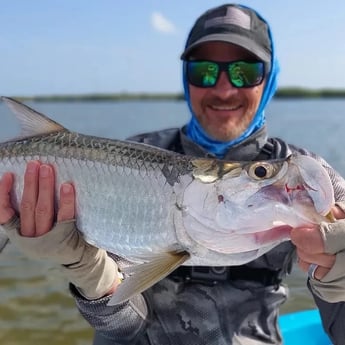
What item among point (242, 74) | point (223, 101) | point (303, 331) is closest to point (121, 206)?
point (223, 101)

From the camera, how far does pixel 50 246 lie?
2.29 meters

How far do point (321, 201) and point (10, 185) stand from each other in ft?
4.16

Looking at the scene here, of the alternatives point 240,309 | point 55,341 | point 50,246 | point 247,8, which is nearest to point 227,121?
point 247,8

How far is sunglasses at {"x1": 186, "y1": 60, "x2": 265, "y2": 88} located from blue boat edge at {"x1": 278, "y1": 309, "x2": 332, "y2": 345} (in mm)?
1916

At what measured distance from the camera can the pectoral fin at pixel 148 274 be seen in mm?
1998

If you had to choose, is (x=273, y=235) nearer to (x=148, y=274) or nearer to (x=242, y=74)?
(x=148, y=274)

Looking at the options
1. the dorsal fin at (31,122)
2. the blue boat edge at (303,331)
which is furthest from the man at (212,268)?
the blue boat edge at (303,331)

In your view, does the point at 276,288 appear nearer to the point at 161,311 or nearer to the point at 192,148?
the point at 161,311

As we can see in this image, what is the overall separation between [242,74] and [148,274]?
1466 millimetres

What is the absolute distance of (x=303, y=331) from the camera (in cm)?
397

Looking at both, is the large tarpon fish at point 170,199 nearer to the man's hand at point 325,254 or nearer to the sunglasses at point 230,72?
the man's hand at point 325,254

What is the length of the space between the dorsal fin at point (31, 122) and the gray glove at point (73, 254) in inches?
15.1

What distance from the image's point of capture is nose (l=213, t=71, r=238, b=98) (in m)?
3.04

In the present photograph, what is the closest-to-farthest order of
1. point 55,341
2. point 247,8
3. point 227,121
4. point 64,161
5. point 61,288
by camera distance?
point 64,161 < point 227,121 < point 247,8 < point 55,341 < point 61,288
